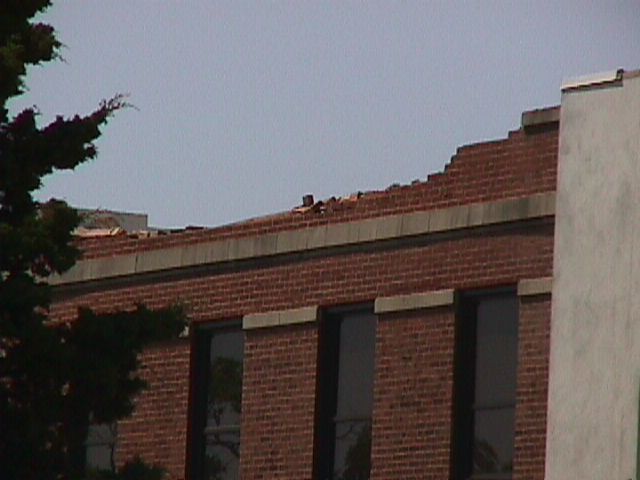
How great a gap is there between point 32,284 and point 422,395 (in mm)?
4713

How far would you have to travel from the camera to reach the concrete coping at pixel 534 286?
27.8m

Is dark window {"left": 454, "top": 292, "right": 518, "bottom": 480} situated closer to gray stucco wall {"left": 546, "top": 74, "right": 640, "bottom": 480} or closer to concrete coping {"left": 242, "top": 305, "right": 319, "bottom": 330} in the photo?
gray stucco wall {"left": 546, "top": 74, "right": 640, "bottom": 480}

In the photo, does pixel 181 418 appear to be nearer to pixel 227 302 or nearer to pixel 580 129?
pixel 227 302

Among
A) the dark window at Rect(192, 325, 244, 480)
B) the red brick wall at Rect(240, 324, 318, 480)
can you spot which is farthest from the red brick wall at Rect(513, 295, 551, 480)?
the dark window at Rect(192, 325, 244, 480)

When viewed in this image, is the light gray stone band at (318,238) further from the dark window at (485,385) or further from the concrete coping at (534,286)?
the dark window at (485,385)

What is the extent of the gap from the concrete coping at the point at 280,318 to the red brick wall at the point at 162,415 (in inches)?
48.3

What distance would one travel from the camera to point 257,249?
31.2 m

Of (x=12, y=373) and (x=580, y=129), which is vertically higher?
(x=580, y=129)

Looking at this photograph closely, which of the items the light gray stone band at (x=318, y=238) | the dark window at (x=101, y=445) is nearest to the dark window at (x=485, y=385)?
the light gray stone band at (x=318, y=238)

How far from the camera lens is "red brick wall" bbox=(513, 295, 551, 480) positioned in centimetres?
2761

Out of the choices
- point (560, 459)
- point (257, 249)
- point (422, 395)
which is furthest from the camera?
point (257, 249)

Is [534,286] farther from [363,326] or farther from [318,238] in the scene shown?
[318,238]

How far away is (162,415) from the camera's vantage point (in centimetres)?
3228

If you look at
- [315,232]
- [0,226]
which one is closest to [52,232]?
[0,226]
